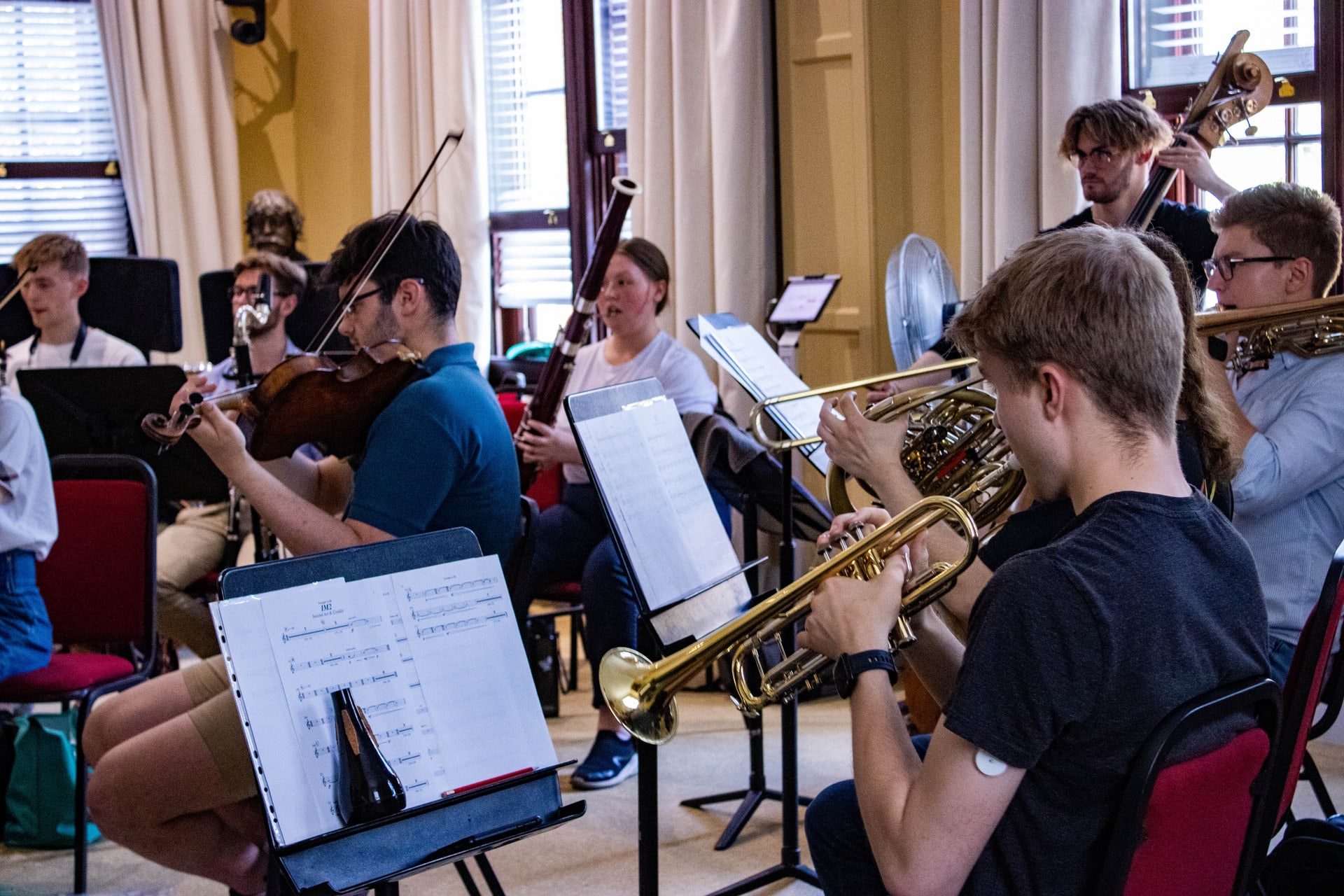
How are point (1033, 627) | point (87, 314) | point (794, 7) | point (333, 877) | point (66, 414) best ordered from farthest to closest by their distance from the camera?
point (87, 314), point (794, 7), point (66, 414), point (333, 877), point (1033, 627)

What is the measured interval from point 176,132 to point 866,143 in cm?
340

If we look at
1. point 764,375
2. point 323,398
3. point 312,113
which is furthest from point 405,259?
point 312,113

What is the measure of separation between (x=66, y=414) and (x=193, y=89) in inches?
105

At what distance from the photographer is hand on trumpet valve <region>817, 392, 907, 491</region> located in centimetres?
192

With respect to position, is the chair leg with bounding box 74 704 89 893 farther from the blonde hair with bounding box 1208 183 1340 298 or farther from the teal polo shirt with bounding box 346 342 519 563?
the blonde hair with bounding box 1208 183 1340 298

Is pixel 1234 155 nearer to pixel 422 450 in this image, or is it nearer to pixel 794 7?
pixel 794 7

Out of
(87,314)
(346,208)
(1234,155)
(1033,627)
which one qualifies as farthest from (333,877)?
(346,208)

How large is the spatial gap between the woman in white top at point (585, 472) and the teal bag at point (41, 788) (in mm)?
1183

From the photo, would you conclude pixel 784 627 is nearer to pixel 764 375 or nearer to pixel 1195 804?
pixel 1195 804

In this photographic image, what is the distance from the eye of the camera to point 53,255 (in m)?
4.29

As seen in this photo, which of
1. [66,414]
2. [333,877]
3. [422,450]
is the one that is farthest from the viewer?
[66,414]

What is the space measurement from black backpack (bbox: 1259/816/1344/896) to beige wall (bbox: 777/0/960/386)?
242 cm

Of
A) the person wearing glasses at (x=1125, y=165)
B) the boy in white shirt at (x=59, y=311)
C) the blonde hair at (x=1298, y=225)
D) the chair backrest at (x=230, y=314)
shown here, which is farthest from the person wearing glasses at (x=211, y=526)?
the blonde hair at (x=1298, y=225)

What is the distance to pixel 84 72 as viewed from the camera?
5.81m
